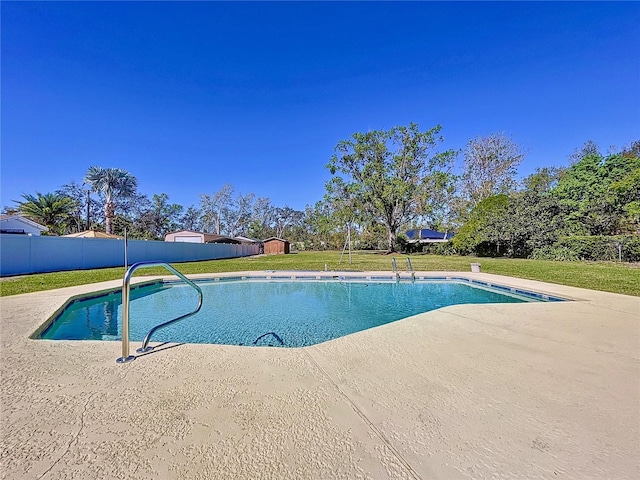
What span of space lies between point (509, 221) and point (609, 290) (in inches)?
534

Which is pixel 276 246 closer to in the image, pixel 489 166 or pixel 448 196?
pixel 448 196

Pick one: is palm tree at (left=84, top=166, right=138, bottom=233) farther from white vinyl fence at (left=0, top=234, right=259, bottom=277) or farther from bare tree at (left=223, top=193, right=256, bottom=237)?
bare tree at (left=223, top=193, right=256, bottom=237)

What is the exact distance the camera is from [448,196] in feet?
80.6

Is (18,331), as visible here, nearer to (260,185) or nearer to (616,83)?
(616,83)

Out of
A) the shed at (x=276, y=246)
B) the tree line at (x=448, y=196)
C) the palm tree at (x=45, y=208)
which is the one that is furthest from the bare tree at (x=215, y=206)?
the palm tree at (x=45, y=208)

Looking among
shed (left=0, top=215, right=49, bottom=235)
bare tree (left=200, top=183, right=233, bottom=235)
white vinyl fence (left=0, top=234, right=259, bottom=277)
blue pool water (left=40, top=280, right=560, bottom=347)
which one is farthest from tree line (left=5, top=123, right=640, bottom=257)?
blue pool water (left=40, top=280, right=560, bottom=347)

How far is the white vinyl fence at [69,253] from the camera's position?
34.9ft

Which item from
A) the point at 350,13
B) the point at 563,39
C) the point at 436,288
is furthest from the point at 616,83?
the point at 436,288

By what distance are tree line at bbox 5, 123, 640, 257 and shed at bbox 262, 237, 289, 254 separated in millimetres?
7332

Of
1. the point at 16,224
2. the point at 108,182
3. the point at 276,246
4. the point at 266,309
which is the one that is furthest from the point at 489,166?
the point at 108,182

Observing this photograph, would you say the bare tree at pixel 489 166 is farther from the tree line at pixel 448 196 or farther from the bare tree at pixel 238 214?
the bare tree at pixel 238 214

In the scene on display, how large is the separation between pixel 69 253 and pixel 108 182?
62.4 feet

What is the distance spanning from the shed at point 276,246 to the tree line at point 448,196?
7332 millimetres

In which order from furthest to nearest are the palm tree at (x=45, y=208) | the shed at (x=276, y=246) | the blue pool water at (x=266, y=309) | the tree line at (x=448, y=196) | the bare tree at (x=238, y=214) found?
the bare tree at (x=238, y=214), the shed at (x=276, y=246), the palm tree at (x=45, y=208), the tree line at (x=448, y=196), the blue pool water at (x=266, y=309)
